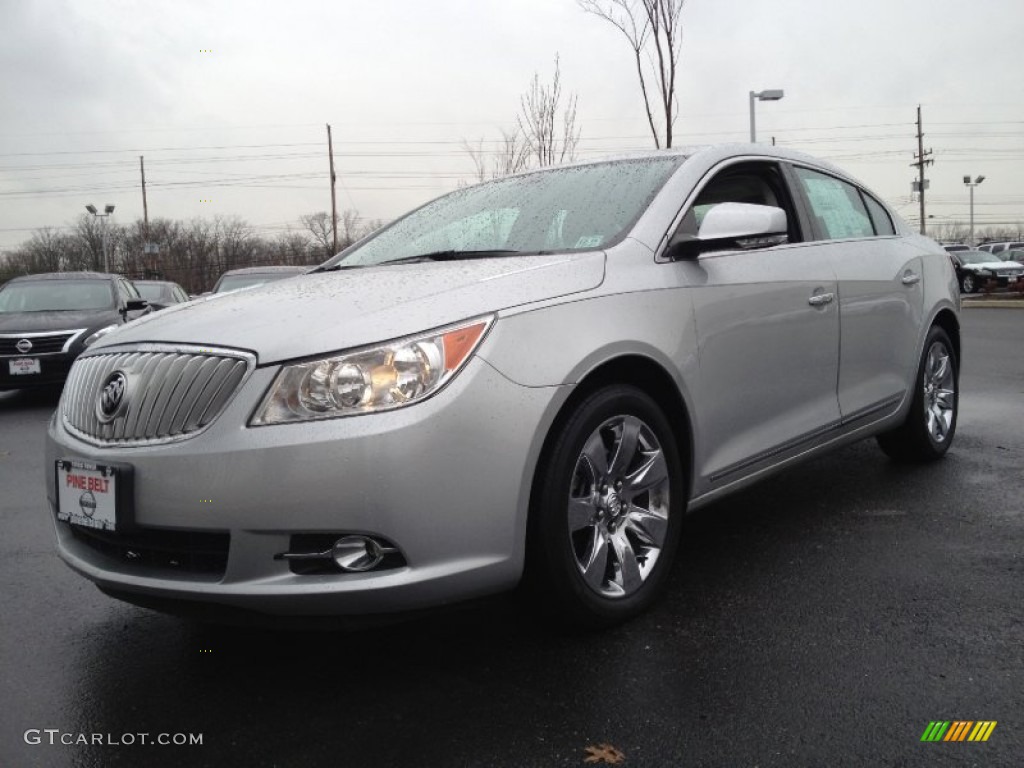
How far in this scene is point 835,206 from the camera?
4344 mm

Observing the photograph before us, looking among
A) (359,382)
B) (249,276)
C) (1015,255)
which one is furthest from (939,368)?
(1015,255)

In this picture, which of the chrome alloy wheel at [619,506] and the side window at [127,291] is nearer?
the chrome alloy wheel at [619,506]

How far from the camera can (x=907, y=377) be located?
4.58 metres

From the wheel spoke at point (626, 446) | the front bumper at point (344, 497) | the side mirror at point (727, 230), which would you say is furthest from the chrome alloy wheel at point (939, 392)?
the front bumper at point (344, 497)

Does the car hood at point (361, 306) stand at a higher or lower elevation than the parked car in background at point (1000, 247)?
lower

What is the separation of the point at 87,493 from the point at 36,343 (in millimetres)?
8036

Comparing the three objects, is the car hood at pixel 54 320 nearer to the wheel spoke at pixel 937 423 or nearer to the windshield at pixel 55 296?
the windshield at pixel 55 296

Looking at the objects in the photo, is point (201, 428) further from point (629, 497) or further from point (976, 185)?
point (976, 185)

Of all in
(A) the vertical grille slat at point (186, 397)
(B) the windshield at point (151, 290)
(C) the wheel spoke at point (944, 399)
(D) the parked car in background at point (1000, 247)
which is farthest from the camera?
Answer: (D) the parked car in background at point (1000, 247)

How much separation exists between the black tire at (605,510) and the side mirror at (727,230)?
57 cm

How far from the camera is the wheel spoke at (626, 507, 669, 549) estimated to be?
9.70ft

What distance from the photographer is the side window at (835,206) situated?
4.15 meters

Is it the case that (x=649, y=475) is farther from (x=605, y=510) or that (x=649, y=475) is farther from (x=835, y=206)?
(x=835, y=206)

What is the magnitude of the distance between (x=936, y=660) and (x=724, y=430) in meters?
1.03
